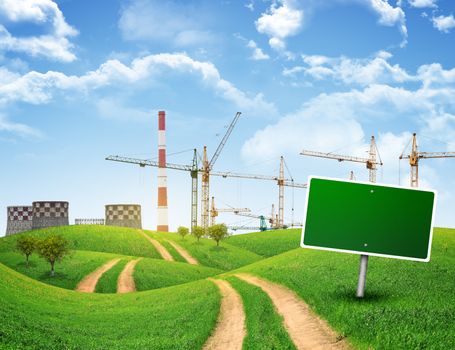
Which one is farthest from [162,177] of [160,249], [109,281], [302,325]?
[302,325]

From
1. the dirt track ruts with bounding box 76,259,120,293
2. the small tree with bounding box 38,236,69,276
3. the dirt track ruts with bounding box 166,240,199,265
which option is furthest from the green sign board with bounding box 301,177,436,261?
the dirt track ruts with bounding box 166,240,199,265

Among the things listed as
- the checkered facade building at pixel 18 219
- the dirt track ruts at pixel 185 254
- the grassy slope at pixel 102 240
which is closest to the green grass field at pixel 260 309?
the dirt track ruts at pixel 185 254

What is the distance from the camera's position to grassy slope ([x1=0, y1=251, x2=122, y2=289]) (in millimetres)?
68812

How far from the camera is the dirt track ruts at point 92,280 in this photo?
6481 cm

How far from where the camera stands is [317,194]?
2483cm

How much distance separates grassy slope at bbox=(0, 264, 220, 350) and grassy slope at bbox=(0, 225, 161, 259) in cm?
4933

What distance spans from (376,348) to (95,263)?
61.7 metres

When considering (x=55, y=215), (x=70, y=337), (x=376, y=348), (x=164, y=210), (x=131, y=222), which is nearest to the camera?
(x=376, y=348)

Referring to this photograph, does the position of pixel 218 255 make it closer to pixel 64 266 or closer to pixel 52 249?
pixel 64 266

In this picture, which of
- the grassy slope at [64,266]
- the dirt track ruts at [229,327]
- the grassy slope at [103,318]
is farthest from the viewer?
the grassy slope at [64,266]

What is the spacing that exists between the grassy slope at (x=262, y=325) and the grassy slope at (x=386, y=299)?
8.38 feet

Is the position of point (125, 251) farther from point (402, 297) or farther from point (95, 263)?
point (402, 297)

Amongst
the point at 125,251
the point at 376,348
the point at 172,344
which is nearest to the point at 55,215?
the point at 125,251

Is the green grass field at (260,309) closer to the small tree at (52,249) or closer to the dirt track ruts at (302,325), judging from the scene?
the dirt track ruts at (302,325)
